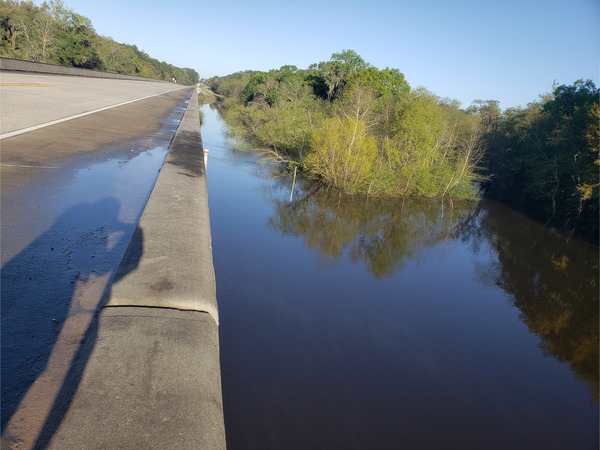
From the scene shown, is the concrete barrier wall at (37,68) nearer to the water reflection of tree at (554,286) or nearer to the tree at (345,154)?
the tree at (345,154)

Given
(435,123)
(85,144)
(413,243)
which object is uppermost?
(435,123)

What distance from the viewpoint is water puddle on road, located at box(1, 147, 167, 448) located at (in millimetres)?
2176

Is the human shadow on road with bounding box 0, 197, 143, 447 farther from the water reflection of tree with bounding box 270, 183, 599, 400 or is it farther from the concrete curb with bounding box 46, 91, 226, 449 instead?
the water reflection of tree with bounding box 270, 183, 599, 400

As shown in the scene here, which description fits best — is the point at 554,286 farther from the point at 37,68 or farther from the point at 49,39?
the point at 49,39

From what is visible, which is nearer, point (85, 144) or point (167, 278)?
point (167, 278)

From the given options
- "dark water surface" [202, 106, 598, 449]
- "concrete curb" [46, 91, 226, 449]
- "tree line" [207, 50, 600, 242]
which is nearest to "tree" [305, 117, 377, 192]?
"tree line" [207, 50, 600, 242]

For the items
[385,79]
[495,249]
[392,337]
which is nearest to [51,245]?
[392,337]

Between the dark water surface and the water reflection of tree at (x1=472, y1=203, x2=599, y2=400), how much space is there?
0.05 m

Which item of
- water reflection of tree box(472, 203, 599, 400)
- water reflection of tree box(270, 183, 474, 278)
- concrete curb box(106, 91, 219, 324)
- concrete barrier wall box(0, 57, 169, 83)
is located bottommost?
water reflection of tree box(270, 183, 474, 278)

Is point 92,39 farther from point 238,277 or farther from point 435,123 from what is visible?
point 238,277

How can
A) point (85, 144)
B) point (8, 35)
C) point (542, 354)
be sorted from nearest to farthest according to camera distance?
point (542, 354), point (85, 144), point (8, 35)

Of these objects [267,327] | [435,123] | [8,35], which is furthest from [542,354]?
[8,35]

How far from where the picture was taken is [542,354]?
7211 mm

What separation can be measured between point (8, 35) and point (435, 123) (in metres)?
47.0
